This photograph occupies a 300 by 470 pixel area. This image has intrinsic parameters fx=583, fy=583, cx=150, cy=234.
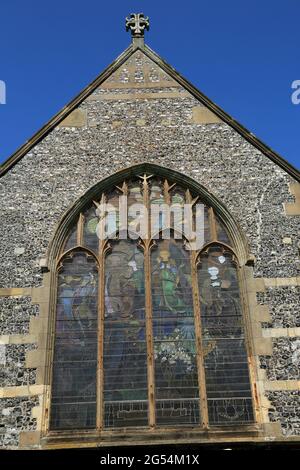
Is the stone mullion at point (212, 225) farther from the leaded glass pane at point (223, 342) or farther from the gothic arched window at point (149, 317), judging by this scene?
the leaded glass pane at point (223, 342)

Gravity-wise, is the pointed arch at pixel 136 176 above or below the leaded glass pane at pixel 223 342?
above

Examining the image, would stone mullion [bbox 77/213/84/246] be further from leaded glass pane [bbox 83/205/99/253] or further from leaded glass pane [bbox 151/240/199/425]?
leaded glass pane [bbox 151/240/199/425]

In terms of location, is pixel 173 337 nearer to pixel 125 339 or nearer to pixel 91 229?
pixel 125 339

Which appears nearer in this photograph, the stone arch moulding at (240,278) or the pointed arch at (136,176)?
the stone arch moulding at (240,278)

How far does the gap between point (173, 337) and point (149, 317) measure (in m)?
0.56

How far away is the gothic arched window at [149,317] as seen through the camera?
9586mm

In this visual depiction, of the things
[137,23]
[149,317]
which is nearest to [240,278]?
[149,317]

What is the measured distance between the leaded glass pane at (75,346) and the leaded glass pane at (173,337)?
1.11 meters

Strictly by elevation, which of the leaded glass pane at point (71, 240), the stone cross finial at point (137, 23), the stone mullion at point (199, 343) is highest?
the stone cross finial at point (137, 23)

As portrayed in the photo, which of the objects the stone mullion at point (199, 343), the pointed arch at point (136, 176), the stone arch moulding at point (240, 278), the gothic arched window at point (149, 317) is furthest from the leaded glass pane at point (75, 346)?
the stone mullion at point (199, 343)

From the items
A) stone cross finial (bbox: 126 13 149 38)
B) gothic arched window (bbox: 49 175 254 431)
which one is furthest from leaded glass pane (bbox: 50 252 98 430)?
stone cross finial (bbox: 126 13 149 38)

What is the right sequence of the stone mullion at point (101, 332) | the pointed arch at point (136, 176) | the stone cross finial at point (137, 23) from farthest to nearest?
the stone cross finial at point (137, 23) → the pointed arch at point (136, 176) → the stone mullion at point (101, 332)

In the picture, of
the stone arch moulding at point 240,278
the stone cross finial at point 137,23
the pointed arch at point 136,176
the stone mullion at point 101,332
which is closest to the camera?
the stone arch moulding at point 240,278

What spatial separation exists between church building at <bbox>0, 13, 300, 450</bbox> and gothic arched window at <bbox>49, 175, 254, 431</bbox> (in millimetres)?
24
